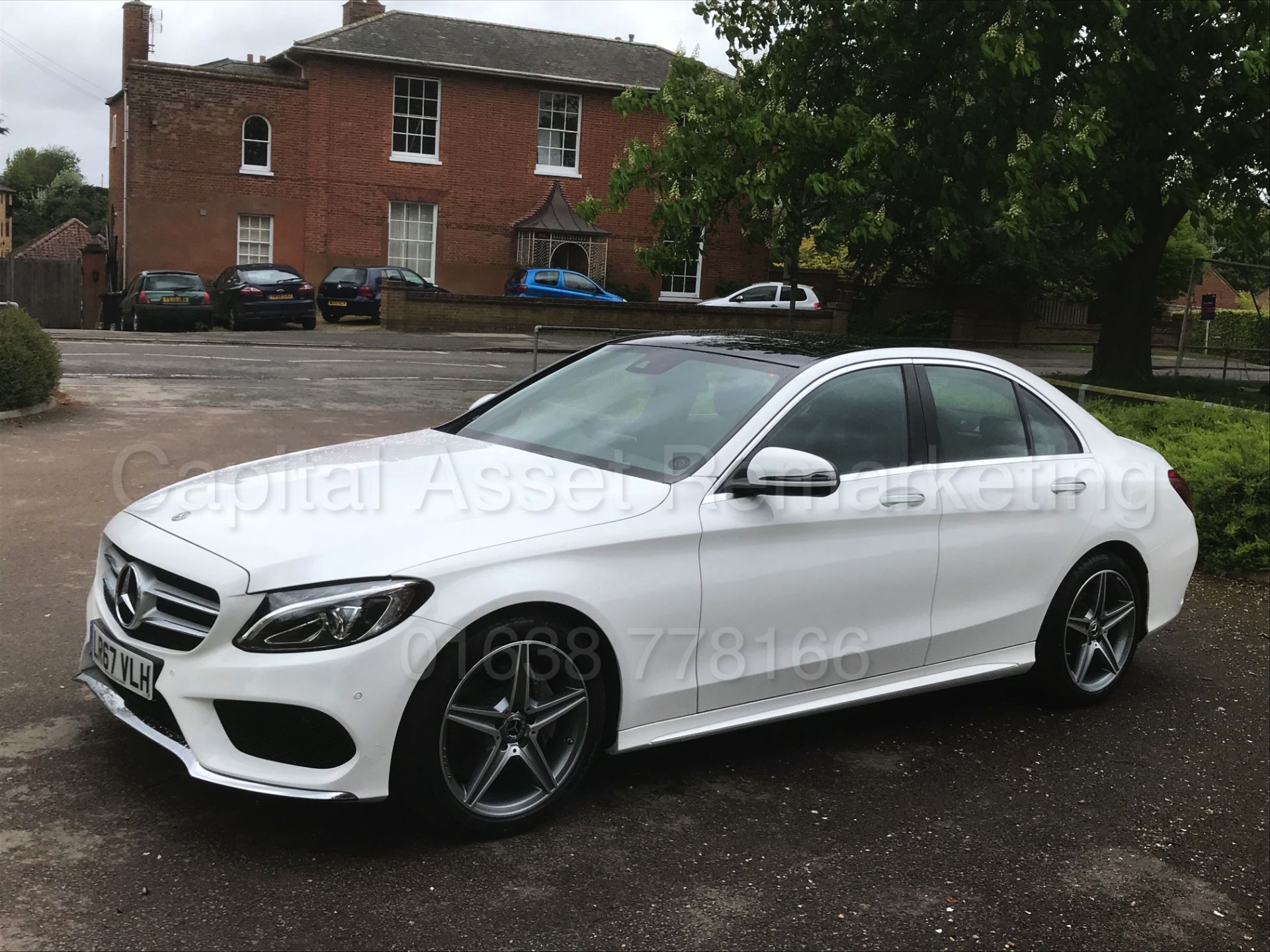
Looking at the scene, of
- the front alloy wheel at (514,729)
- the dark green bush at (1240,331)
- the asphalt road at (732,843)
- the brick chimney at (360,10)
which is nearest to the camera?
the asphalt road at (732,843)

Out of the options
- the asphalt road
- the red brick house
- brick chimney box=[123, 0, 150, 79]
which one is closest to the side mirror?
the asphalt road

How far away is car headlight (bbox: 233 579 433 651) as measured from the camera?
3.72 meters

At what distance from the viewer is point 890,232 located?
47.3 feet

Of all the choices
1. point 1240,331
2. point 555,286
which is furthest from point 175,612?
point 555,286

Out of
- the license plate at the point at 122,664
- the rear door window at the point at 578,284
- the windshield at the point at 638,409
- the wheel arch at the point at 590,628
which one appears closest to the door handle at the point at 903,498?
the windshield at the point at 638,409

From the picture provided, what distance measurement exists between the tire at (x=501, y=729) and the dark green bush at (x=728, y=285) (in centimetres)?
3514

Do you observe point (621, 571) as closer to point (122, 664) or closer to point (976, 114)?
point (122, 664)

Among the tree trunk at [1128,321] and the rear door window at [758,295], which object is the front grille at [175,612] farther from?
the rear door window at [758,295]

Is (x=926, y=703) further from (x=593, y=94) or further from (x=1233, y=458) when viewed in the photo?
(x=593, y=94)

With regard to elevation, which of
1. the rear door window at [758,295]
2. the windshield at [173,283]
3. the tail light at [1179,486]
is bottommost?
the tail light at [1179,486]

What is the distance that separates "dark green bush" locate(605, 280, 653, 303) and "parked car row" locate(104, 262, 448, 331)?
24.1 feet

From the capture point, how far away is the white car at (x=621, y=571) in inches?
148

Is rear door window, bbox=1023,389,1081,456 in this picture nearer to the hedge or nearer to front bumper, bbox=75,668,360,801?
front bumper, bbox=75,668,360,801

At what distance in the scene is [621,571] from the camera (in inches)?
165
